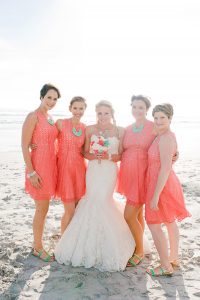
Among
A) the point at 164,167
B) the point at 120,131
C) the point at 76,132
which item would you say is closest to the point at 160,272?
the point at 164,167

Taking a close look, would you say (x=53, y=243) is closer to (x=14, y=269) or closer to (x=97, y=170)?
(x=14, y=269)

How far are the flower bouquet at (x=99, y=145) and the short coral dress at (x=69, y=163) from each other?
0.21 metres

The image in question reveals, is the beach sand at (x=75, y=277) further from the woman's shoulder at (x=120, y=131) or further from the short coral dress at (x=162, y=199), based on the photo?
the woman's shoulder at (x=120, y=131)

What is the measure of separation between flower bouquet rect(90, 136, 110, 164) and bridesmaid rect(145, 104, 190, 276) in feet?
2.20

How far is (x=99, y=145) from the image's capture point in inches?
204

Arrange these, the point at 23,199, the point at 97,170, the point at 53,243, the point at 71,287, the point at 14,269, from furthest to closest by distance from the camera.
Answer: the point at 23,199, the point at 53,243, the point at 97,170, the point at 14,269, the point at 71,287

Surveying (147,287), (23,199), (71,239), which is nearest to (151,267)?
(147,287)

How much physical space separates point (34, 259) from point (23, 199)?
10.3ft

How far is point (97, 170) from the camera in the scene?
522 cm

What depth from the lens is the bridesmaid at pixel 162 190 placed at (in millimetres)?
4684

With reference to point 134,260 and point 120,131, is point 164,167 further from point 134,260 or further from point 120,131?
point 134,260

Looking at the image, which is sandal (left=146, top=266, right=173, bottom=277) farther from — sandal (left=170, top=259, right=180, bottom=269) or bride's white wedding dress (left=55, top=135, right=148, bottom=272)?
bride's white wedding dress (left=55, top=135, right=148, bottom=272)

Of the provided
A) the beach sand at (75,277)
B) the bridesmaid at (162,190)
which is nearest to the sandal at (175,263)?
the beach sand at (75,277)

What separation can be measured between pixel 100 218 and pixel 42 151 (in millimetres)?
1258
